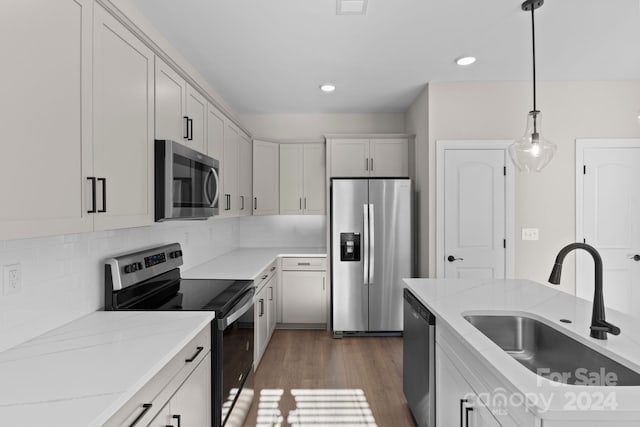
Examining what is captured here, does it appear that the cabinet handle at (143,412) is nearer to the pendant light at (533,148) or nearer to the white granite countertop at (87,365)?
the white granite countertop at (87,365)

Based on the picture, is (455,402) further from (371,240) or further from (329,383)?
(371,240)

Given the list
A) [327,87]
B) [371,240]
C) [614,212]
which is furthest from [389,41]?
[614,212]

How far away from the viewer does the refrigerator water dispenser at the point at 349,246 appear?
3.88 metres

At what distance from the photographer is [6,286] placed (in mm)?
1304

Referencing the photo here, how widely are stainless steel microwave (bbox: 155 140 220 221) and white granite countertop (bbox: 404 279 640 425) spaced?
1.47 metres

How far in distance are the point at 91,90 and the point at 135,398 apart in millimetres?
1095

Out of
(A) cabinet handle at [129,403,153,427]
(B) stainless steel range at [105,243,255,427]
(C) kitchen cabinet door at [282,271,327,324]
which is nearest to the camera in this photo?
(A) cabinet handle at [129,403,153,427]

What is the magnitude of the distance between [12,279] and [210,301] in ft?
3.02

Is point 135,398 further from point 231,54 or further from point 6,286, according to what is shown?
point 231,54

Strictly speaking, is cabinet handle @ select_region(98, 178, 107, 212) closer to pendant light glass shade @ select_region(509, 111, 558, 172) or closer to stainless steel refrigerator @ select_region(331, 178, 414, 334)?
pendant light glass shade @ select_region(509, 111, 558, 172)

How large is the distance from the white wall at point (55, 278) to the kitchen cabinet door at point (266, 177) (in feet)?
6.77

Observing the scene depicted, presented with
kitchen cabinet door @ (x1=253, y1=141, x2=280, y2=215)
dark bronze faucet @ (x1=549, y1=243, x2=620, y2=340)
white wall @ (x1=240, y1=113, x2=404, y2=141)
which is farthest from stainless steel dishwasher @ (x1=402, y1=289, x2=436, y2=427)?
white wall @ (x1=240, y1=113, x2=404, y2=141)

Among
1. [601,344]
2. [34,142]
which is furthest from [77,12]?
[601,344]

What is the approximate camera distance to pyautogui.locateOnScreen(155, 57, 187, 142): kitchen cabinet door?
189 cm
